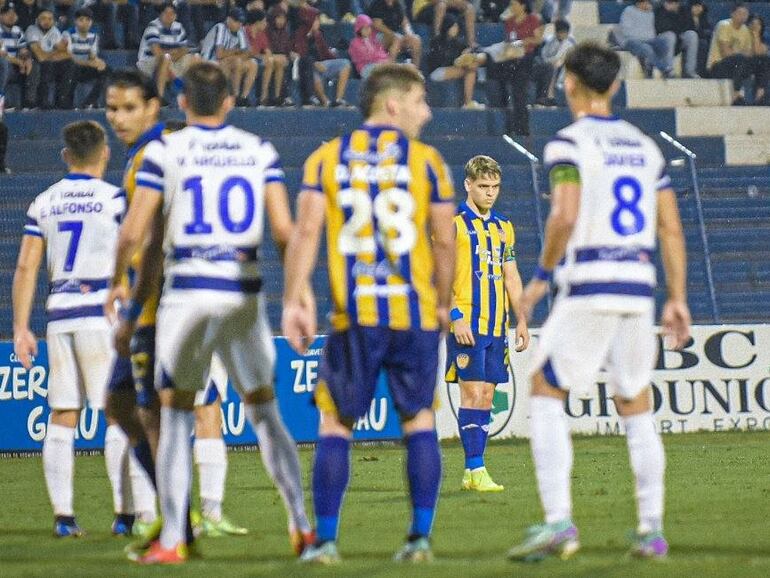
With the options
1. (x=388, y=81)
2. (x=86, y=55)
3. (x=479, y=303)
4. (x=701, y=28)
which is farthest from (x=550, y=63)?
(x=388, y=81)

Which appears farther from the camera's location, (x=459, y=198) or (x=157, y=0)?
(x=157, y=0)

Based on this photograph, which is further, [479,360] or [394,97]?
[479,360]

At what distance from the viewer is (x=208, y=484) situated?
7.98 meters

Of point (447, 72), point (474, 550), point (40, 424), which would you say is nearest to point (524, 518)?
point (474, 550)

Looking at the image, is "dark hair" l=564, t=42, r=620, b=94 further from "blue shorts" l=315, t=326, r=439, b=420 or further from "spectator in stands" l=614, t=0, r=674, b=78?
"spectator in stands" l=614, t=0, r=674, b=78

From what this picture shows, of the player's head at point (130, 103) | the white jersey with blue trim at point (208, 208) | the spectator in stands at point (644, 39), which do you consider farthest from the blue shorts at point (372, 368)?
the spectator in stands at point (644, 39)

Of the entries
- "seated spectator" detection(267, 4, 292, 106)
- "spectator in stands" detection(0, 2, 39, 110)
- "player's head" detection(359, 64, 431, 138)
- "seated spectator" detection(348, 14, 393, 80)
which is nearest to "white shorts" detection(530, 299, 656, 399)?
"player's head" detection(359, 64, 431, 138)

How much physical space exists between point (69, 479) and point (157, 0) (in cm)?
1500

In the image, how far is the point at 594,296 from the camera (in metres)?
6.21

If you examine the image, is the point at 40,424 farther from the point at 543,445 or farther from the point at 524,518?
the point at 543,445

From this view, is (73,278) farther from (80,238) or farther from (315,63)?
(315,63)

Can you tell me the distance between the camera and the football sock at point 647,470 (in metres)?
6.22

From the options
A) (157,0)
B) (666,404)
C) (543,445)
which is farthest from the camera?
(157,0)

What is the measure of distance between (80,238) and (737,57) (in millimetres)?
18078
